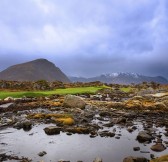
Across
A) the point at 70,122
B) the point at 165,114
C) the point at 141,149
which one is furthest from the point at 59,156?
the point at 165,114

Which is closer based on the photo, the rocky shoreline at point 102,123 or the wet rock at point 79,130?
the rocky shoreline at point 102,123

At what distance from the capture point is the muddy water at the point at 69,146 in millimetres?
18422

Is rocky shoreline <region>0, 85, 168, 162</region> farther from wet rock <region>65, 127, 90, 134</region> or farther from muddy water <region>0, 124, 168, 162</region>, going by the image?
muddy water <region>0, 124, 168, 162</region>

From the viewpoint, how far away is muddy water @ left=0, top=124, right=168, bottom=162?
1842 centimetres

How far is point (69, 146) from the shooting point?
68.4 ft

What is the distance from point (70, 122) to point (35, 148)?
759 centimetres

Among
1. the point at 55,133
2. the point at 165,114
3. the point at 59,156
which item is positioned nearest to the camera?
Answer: the point at 59,156

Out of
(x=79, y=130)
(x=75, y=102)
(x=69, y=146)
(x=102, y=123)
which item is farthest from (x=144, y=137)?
(x=75, y=102)

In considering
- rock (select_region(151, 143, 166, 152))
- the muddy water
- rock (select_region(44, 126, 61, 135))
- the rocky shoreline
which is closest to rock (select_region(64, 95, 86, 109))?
the rocky shoreline

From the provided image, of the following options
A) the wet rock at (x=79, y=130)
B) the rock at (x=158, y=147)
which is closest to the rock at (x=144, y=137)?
the rock at (x=158, y=147)

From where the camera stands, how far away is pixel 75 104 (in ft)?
137

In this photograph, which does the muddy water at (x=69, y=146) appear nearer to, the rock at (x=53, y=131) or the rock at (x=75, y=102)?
the rock at (x=53, y=131)

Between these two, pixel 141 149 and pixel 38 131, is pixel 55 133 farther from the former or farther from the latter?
pixel 141 149

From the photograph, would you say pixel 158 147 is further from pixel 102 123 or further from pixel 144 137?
pixel 102 123
